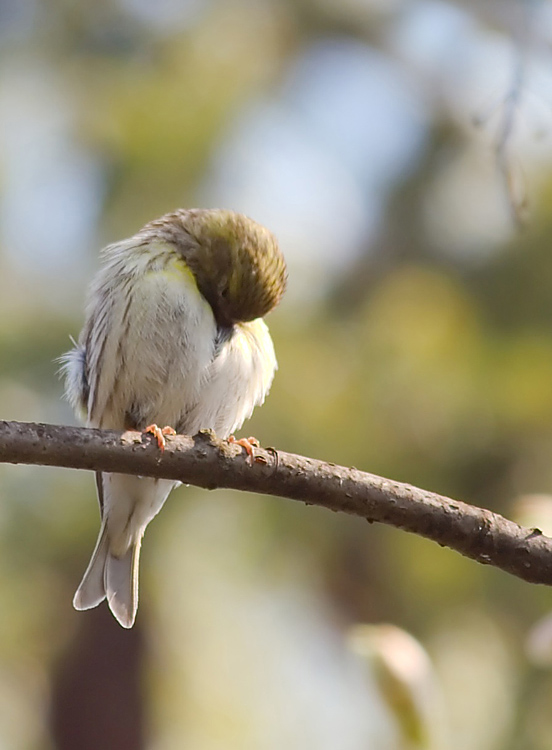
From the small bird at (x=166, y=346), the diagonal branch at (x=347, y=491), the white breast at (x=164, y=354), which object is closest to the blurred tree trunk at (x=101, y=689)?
the small bird at (x=166, y=346)

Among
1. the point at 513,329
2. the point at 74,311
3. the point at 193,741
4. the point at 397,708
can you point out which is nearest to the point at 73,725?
the point at 193,741

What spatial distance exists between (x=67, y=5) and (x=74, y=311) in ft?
9.69

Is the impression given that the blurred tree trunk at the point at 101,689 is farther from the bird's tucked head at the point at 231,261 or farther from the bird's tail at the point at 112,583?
the bird's tucked head at the point at 231,261

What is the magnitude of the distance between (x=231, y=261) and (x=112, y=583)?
1406mm

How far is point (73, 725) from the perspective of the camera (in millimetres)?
9492

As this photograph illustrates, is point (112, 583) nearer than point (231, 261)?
No

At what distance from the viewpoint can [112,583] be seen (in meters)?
4.41

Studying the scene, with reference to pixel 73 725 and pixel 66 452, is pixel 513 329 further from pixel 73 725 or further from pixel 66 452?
pixel 66 452

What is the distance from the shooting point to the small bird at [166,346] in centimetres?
397

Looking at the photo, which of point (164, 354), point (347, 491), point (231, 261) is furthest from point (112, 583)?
point (347, 491)

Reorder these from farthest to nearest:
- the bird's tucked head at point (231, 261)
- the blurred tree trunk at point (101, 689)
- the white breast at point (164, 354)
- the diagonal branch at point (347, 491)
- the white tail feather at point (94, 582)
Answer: the blurred tree trunk at point (101, 689) < the white tail feather at point (94, 582) < the bird's tucked head at point (231, 261) < the white breast at point (164, 354) < the diagonal branch at point (347, 491)

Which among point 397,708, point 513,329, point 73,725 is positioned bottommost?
point 73,725

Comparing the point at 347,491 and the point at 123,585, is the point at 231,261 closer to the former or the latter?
the point at 123,585

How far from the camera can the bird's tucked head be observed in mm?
4094
